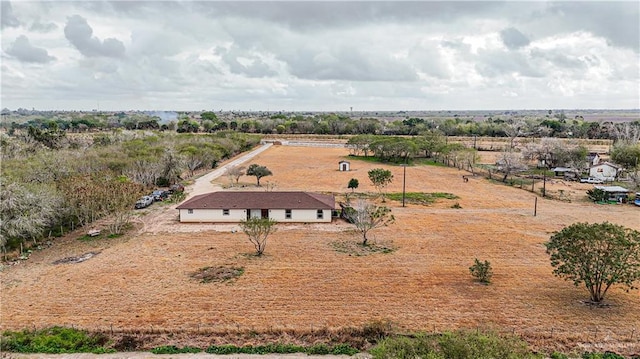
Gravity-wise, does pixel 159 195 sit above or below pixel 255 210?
below

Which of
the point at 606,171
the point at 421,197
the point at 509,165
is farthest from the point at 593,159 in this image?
the point at 421,197

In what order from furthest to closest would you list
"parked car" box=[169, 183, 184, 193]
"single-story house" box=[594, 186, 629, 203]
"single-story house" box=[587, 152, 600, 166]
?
"single-story house" box=[587, 152, 600, 166] → "parked car" box=[169, 183, 184, 193] → "single-story house" box=[594, 186, 629, 203]

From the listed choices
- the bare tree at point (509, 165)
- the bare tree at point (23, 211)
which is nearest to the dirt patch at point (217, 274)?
the bare tree at point (23, 211)

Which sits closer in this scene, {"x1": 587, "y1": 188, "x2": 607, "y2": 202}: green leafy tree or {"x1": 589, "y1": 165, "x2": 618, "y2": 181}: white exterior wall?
{"x1": 587, "y1": 188, "x2": 607, "y2": 202}: green leafy tree

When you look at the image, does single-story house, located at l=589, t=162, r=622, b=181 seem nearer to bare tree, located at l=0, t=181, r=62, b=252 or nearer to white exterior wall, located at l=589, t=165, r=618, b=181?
white exterior wall, located at l=589, t=165, r=618, b=181

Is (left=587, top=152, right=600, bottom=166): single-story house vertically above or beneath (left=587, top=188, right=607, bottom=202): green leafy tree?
above

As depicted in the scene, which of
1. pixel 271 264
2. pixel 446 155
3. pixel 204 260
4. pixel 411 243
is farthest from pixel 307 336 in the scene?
pixel 446 155

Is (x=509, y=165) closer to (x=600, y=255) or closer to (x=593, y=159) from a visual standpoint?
→ (x=593, y=159)

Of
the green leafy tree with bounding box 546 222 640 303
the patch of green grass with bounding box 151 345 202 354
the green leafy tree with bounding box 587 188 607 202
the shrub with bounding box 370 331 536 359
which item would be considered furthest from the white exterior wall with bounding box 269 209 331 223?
the green leafy tree with bounding box 587 188 607 202
